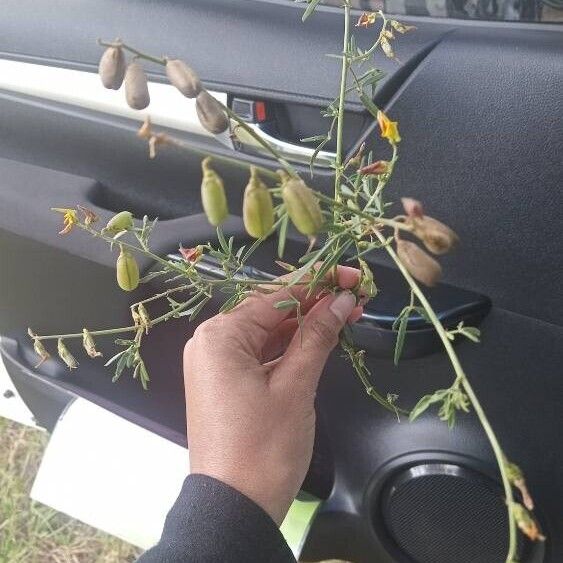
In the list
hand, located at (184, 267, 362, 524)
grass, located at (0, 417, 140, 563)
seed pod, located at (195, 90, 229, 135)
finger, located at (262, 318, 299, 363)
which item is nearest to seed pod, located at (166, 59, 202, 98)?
seed pod, located at (195, 90, 229, 135)

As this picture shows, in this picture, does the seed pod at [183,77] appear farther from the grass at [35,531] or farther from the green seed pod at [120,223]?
the grass at [35,531]

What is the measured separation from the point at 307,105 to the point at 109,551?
1094mm

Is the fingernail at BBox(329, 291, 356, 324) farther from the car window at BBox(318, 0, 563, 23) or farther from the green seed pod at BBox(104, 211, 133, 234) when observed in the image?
the car window at BBox(318, 0, 563, 23)

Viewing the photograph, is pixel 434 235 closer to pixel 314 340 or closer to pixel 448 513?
pixel 314 340

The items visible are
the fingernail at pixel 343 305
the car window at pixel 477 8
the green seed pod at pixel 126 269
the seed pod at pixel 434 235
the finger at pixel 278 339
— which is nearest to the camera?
the seed pod at pixel 434 235

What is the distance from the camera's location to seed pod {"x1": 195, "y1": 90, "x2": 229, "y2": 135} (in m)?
0.50

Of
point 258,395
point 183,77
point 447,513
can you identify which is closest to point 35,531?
point 447,513

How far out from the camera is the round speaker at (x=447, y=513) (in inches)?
41.3

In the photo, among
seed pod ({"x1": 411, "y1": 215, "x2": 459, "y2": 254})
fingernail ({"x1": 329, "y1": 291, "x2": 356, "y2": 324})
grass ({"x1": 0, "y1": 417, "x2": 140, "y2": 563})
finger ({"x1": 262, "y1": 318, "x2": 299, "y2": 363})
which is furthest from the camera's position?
grass ({"x1": 0, "y1": 417, "x2": 140, "y2": 563})

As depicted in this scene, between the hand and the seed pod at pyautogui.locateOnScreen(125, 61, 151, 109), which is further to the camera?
the hand

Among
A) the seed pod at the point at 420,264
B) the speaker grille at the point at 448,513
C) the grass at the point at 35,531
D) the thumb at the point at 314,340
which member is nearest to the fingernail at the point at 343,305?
the thumb at the point at 314,340

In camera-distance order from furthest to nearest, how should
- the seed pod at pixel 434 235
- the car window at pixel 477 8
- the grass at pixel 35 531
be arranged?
the grass at pixel 35 531 → the car window at pixel 477 8 → the seed pod at pixel 434 235

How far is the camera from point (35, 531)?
170 cm

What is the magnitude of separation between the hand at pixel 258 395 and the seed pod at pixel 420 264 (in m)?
0.26
